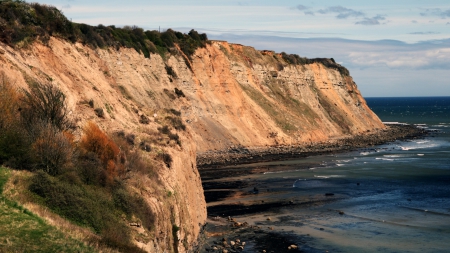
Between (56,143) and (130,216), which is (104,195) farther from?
(56,143)

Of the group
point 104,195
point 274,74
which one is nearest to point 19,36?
point 104,195

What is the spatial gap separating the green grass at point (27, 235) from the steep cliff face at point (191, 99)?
14.5ft

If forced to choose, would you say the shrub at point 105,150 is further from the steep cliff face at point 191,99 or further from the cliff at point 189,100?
the steep cliff face at point 191,99

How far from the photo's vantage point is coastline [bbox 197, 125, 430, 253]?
29.0m

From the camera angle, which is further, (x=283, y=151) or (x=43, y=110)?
(x=283, y=151)

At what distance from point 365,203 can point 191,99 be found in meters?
32.7

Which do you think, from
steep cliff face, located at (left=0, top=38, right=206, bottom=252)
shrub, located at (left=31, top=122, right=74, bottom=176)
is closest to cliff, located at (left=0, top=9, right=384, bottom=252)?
steep cliff face, located at (left=0, top=38, right=206, bottom=252)

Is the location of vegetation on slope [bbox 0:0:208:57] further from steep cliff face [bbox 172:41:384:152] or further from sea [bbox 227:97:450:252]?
sea [bbox 227:97:450:252]

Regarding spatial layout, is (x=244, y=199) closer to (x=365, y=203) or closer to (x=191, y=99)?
(x=365, y=203)

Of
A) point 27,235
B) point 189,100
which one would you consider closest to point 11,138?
point 27,235

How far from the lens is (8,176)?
694 inches

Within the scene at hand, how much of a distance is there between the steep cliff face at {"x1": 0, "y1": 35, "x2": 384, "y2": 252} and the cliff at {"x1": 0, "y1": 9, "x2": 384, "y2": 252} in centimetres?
9

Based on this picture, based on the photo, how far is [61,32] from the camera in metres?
41.5

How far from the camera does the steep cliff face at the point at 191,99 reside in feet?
85.6
